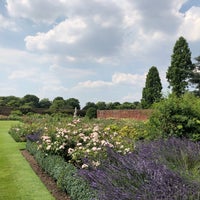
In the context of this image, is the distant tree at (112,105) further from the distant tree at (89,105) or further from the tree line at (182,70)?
the tree line at (182,70)

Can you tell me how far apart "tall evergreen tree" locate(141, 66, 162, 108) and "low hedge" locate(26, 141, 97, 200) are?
82.4ft

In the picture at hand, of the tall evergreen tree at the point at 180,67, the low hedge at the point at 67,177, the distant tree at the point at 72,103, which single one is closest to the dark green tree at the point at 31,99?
the distant tree at the point at 72,103

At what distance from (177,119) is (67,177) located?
4.01 meters

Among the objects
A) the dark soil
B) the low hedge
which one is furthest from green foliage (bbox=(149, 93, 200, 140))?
the dark soil

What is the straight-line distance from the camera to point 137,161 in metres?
3.63

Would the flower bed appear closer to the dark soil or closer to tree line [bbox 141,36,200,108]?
the dark soil

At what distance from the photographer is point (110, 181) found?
10.4ft

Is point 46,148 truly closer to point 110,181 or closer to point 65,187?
point 65,187

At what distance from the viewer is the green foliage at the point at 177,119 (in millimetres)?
8047

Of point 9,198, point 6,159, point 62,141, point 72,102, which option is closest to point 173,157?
point 9,198

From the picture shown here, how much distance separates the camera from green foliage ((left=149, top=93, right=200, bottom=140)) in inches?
317

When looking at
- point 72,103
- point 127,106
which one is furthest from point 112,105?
point 72,103

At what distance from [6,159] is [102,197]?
6.54m

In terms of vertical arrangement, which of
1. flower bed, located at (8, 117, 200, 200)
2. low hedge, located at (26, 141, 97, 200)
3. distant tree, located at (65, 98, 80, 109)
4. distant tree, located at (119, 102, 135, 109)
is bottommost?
low hedge, located at (26, 141, 97, 200)
